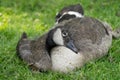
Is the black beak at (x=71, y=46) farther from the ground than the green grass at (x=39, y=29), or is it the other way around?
the black beak at (x=71, y=46)

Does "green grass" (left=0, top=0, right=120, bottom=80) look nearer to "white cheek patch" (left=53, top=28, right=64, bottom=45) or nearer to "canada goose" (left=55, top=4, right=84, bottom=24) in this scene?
"white cheek patch" (left=53, top=28, right=64, bottom=45)

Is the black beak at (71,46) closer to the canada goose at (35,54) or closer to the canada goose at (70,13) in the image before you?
the canada goose at (35,54)

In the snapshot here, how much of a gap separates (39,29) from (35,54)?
5.97 ft

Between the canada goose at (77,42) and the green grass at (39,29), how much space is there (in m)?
0.12

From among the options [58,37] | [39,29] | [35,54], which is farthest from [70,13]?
[35,54]

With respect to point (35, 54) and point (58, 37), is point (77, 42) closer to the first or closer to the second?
point (58, 37)

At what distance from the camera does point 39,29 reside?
7.66 metres

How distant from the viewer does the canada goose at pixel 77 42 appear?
5781 mm

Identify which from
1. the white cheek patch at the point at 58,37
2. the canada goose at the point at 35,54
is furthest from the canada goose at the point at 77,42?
the canada goose at the point at 35,54

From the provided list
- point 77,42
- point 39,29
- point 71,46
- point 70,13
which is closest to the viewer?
point 71,46

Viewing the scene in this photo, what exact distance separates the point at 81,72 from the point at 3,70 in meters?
1.14

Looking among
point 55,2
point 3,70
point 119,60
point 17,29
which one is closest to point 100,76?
point 119,60

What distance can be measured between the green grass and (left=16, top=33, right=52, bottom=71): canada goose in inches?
4.0

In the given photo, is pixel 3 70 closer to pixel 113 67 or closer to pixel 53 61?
pixel 53 61
